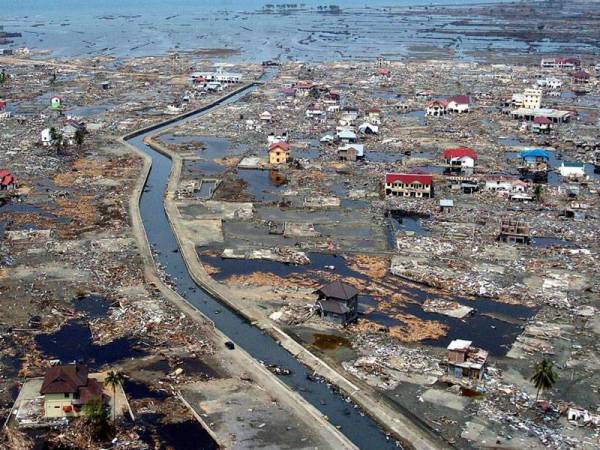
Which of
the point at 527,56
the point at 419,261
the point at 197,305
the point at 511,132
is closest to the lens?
the point at 197,305

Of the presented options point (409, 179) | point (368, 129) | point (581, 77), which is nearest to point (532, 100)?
point (368, 129)

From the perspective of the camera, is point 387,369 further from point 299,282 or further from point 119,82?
point 119,82

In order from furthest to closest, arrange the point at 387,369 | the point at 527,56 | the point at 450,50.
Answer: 1. the point at 450,50
2. the point at 527,56
3. the point at 387,369

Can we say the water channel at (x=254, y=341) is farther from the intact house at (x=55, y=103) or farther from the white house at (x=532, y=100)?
the white house at (x=532, y=100)

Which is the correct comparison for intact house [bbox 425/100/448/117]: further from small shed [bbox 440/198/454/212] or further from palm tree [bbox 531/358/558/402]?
palm tree [bbox 531/358/558/402]

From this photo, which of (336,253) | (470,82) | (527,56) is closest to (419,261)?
(336,253)

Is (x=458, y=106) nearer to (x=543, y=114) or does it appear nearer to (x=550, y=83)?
(x=543, y=114)
